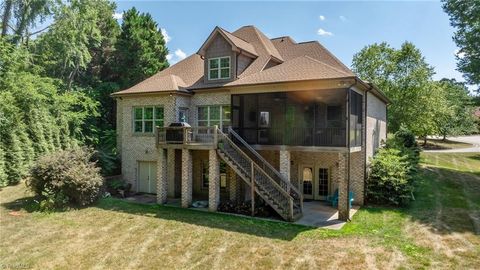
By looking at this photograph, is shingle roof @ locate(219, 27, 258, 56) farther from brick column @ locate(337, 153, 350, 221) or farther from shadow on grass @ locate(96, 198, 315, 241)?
shadow on grass @ locate(96, 198, 315, 241)

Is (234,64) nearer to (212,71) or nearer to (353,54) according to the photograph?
(212,71)

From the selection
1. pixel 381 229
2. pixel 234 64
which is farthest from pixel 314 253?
pixel 234 64

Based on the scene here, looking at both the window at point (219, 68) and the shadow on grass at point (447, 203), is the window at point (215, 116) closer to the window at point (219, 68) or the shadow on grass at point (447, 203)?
the window at point (219, 68)

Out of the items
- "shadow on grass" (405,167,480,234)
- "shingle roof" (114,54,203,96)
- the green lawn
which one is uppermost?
"shingle roof" (114,54,203,96)

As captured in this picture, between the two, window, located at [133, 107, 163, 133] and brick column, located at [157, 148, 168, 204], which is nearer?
brick column, located at [157, 148, 168, 204]

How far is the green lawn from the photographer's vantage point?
361 inches

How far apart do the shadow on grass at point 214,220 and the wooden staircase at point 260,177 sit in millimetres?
887

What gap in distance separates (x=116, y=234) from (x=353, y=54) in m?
33.6

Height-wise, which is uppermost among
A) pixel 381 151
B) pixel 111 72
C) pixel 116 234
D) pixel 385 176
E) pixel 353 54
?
pixel 353 54

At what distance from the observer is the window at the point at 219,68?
17938mm

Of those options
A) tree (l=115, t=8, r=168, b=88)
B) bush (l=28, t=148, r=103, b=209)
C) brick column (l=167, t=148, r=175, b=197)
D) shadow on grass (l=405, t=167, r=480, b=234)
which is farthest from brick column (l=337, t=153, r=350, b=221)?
tree (l=115, t=8, r=168, b=88)

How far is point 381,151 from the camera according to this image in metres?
17.7

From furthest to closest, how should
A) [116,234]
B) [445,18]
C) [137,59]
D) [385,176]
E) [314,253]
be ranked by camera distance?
1. [137,59]
2. [445,18]
3. [385,176]
4. [116,234]
5. [314,253]

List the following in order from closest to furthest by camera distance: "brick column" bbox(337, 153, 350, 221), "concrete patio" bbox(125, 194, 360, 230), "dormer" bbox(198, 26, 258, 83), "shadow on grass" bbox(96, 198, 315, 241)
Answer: "shadow on grass" bbox(96, 198, 315, 241) < "concrete patio" bbox(125, 194, 360, 230) < "brick column" bbox(337, 153, 350, 221) < "dormer" bbox(198, 26, 258, 83)
